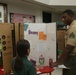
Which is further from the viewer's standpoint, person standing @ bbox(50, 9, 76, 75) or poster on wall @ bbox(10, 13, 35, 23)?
poster on wall @ bbox(10, 13, 35, 23)

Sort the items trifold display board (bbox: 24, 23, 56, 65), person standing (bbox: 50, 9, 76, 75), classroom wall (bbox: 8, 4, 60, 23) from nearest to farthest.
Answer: person standing (bbox: 50, 9, 76, 75)
trifold display board (bbox: 24, 23, 56, 65)
classroom wall (bbox: 8, 4, 60, 23)

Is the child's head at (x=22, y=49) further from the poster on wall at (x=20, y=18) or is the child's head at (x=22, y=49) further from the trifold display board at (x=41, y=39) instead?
the poster on wall at (x=20, y=18)

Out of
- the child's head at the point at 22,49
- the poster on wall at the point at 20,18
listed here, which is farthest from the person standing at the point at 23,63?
the poster on wall at the point at 20,18

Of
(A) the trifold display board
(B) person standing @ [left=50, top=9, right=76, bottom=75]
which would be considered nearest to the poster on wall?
(A) the trifold display board

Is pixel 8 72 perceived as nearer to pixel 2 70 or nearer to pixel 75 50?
pixel 2 70

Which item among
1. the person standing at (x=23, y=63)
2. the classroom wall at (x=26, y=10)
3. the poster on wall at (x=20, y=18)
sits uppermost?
the classroom wall at (x=26, y=10)

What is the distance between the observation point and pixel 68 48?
2453mm

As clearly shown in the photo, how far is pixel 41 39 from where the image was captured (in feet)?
12.3

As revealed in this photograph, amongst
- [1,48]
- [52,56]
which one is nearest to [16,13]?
[52,56]

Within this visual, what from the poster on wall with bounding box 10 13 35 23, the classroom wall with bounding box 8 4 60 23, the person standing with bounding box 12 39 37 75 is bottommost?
the person standing with bounding box 12 39 37 75

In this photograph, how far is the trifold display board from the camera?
3646 millimetres

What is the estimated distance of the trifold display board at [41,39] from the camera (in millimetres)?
3646

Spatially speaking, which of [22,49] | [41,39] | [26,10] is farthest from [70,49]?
[26,10]

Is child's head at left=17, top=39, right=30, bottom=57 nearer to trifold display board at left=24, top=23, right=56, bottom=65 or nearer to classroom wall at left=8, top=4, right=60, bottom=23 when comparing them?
trifold display board at left=24, top=23, right=56, bottom=65
